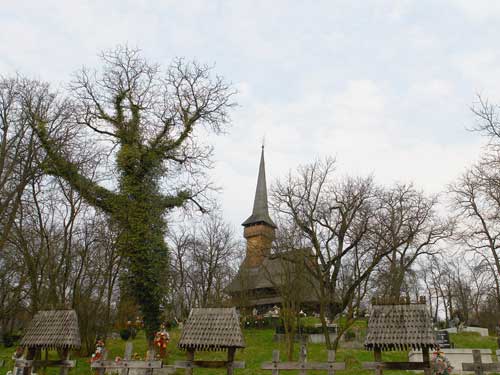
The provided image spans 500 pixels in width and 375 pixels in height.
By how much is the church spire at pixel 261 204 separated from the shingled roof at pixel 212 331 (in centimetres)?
4400

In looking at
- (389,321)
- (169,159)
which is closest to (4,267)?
(169,159)

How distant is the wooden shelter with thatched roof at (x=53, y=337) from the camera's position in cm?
1452

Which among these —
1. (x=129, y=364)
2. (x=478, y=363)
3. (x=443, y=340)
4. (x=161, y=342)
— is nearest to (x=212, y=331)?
(x=129, y=364)

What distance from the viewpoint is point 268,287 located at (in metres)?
46.8

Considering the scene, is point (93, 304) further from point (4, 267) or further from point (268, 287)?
point (268, 287)

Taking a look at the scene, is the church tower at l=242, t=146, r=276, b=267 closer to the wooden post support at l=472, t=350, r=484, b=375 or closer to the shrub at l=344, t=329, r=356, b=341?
the shrub at l=344, t=329, r=356, b=341

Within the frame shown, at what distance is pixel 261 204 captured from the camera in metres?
61.0

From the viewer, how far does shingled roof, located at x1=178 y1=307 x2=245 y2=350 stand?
1348 cm

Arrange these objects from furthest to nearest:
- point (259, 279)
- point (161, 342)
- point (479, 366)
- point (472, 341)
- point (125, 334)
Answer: point (259, 279) → point (125, 334) → point (472, 341) → point (161, 342) → point (479, 366)

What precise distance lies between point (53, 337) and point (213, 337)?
5304mm

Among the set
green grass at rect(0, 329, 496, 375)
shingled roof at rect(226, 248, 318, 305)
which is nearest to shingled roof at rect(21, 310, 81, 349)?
green grass at rect(0, 329, 496, 375)

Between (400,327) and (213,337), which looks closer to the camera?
(400,327)

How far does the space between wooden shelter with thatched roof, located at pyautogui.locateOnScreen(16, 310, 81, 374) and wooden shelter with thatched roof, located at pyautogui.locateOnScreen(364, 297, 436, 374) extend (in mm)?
9070

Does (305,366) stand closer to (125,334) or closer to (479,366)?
(479,366)
